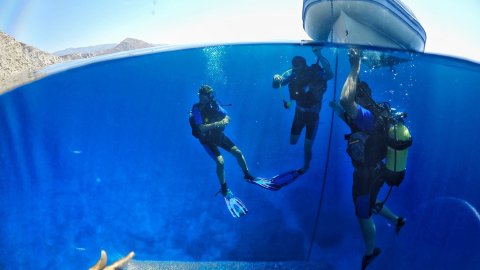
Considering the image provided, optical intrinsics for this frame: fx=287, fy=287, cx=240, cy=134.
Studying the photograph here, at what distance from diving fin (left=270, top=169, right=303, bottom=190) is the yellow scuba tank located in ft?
8.58

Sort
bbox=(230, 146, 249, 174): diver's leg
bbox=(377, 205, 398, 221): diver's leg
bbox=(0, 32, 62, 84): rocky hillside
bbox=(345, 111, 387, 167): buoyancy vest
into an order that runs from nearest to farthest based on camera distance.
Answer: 1. bbox=(345, 111, 387, 167): buoyancy vest
2. bbox=(377, 205, 398, 221): diver's leg
3. bbox=(230, 146, 249, 174): diver's leg
4. bbox=(0, 32, 62, 84): rocky hillside

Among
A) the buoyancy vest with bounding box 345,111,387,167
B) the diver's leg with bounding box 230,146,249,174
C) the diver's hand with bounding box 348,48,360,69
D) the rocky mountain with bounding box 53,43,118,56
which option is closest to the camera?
the buoyancy vest with bounding box 345,111,387,167

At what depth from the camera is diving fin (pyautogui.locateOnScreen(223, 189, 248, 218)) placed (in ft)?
23.5

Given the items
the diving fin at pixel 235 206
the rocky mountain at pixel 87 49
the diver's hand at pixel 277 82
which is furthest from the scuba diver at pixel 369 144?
→ the rocky mountain at pixel 87 49

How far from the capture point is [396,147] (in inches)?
180

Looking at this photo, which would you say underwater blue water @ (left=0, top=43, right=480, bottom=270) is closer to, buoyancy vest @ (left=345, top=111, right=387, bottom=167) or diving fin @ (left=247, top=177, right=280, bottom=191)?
A: diving fin @ (left=247, top=177, right=280, bottom=191)

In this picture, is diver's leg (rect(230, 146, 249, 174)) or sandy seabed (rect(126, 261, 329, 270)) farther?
diver's leg (rect(230, 146, 249, 174))

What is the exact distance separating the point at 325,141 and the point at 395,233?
256cm

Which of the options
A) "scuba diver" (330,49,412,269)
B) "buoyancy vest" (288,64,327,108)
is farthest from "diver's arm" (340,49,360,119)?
"buoyancy vest" (288,64,327,108)

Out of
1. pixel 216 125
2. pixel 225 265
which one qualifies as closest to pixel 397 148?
pixel 216 125

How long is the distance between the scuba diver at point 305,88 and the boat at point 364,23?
0.70 m

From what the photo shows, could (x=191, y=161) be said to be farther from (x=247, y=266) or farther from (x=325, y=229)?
(x=325, y=229)

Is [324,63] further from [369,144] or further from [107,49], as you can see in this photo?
[107,49]

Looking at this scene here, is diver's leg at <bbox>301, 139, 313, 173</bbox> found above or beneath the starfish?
above
